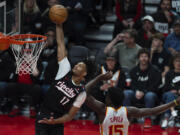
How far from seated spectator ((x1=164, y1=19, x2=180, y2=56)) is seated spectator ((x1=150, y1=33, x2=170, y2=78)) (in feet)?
0.64

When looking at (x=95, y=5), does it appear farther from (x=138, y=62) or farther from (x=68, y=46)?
(x=138, y=62)

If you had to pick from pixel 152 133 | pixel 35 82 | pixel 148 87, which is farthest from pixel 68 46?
pixel 152 133

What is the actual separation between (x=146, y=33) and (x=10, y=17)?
3261 mm

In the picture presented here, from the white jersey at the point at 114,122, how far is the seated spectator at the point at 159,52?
3.64 metres

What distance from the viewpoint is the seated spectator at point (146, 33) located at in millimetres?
9348

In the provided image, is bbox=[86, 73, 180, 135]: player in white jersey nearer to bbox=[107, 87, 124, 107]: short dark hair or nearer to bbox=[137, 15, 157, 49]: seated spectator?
bbox=[107, 87, 124, 107]: short dark hair

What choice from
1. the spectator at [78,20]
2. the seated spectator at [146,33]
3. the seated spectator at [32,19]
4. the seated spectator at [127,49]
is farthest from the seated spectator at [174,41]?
the seated spectator at [32,19]

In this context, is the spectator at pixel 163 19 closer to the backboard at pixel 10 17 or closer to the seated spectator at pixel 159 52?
the seated spectator at pixel 159 52

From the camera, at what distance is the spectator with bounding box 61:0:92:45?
389 inches

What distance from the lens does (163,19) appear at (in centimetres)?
957

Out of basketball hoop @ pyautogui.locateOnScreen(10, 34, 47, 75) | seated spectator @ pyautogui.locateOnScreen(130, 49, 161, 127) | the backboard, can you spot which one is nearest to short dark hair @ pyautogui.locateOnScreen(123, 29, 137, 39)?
seated spectator @ pyautogui.locateOnScreen(130, 49, 161, 127)

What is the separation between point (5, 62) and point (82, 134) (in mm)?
2334

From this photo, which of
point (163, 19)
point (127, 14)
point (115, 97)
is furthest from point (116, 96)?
point (127, 14)

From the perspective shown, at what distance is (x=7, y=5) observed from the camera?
293 inches
